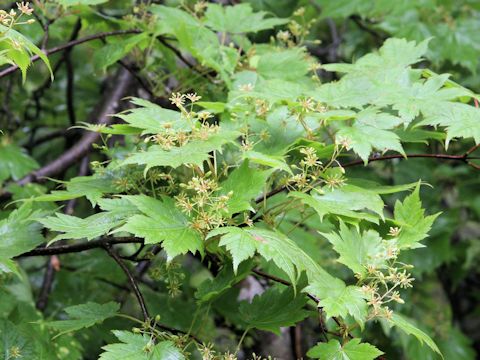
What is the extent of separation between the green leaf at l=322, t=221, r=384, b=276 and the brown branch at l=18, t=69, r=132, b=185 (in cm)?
123

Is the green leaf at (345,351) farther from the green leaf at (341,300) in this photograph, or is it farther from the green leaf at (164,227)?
the green leaf at (164,227)

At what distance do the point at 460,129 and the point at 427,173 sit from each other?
2165 mm

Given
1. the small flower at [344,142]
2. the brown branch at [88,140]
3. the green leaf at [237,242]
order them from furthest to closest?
the brown branch at [88,140]
the small flower at [344,142]
the green leaf at [237,242]

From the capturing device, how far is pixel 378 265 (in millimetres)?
1392

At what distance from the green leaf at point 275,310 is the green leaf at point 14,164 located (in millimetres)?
1468

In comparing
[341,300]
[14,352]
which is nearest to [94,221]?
[14,352]

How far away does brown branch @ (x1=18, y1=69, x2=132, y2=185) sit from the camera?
103 inches

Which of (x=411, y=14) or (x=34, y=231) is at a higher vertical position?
(x=34, y=231)

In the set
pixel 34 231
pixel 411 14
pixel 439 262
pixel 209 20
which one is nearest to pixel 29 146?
pixel 209 20

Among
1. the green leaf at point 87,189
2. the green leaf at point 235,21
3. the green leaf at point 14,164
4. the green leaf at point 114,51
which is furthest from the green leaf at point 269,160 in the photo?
the green leaf at point 14,164

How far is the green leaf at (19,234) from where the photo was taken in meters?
1.56

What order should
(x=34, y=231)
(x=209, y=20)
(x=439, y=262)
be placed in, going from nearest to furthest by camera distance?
1. (x=34, y=231)
2. (x=209, y=20)
3. (x=439, y=262)

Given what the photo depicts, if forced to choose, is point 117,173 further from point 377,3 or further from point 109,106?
point 377,3

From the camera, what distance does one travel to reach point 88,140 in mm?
2693
